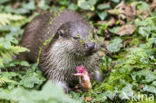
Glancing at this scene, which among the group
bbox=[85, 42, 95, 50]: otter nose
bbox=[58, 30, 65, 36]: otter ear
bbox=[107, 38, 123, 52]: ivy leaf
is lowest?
bbox=[107, 38, 123, 52]: ivy leaf

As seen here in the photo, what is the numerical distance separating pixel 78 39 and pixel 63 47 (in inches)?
14.3

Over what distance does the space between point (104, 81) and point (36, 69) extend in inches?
55.0

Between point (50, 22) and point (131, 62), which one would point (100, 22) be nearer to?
point (50, 22)

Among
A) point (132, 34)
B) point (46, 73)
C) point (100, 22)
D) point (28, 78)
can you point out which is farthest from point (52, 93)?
point (100, 22)

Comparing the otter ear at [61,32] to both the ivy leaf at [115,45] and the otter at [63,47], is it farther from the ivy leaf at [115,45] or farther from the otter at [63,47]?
the ivy leaf at [115,45]

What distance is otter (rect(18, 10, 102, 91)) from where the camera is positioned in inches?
175

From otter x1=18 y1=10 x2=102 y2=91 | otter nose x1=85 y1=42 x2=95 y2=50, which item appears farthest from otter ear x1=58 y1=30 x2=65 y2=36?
otter nose x1=85 y1=42 x2=95 y2=50

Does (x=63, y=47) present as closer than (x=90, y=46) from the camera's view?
No

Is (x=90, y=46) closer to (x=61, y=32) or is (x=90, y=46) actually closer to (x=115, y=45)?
(x=61, y=32)

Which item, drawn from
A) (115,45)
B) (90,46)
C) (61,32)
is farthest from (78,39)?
(115,45)

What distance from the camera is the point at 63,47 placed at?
4648 millimetres

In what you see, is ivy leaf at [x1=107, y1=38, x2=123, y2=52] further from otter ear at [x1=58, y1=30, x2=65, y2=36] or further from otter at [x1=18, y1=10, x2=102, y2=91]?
otter ear at [x1=58, y1=30, x2=65, y2=36]

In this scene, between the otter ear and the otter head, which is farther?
the otter ear

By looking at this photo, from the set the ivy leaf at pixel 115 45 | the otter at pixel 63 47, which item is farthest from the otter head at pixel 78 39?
the ivy leaf at pixel 115 45
